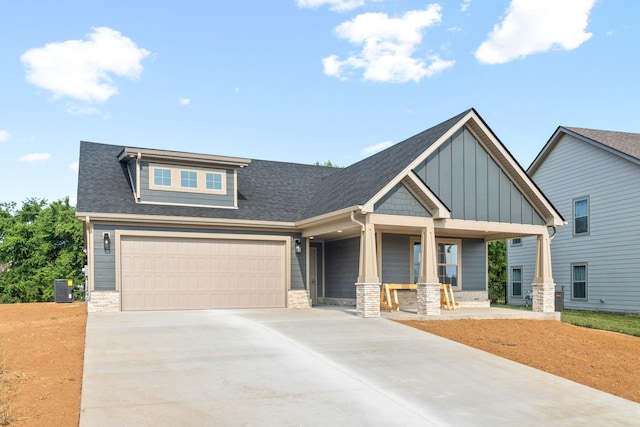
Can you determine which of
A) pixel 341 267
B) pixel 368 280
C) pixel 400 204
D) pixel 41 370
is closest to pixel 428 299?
pixel 368 280

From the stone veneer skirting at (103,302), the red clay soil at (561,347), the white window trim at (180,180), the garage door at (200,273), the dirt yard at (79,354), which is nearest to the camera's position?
the dirt yard at (79,354)

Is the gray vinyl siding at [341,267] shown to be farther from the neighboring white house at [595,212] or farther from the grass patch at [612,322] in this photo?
the neighboring white house at [595,212]

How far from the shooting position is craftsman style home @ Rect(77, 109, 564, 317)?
53.2 feet

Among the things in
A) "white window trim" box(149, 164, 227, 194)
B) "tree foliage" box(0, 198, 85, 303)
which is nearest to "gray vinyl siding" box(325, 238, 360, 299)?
"white window trim" box(149, 164, 227, 194)

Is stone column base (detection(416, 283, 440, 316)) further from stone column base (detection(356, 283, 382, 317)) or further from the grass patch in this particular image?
the grass patch

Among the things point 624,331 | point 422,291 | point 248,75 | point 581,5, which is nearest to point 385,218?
point 422,291

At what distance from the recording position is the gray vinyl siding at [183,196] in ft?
59.7

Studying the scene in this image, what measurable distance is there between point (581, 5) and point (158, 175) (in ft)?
52.5

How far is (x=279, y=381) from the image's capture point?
868 centimetres

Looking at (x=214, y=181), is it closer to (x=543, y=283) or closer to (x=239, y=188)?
(x=239, y=188)

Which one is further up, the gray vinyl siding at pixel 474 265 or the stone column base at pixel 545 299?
the gray vinyl siding at pixel 474 265

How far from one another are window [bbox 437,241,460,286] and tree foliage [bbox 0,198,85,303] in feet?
74.4

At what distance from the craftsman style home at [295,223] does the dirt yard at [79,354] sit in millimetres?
2165

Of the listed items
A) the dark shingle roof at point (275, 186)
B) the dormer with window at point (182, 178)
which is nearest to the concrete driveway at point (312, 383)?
the dark shingle roof at point (275, 186)
